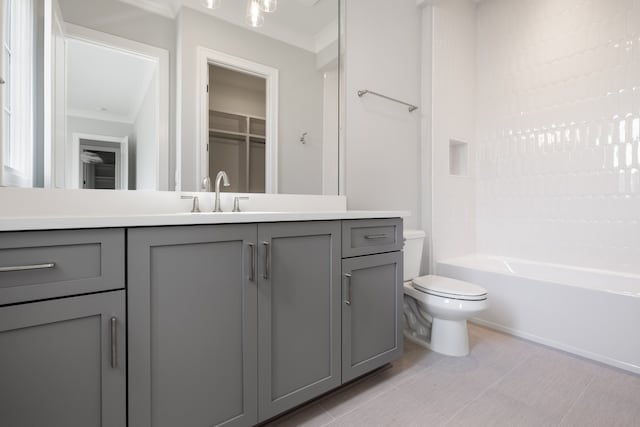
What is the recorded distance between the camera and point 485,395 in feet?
5.00

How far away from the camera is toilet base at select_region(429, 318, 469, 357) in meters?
1.94

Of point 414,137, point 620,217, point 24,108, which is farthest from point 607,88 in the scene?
point 24,108

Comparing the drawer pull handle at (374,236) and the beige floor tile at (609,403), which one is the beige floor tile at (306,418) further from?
the beige floor tile at (609,403)

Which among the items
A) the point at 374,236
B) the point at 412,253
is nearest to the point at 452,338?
the point at 412,253

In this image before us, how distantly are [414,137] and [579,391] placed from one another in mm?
1901

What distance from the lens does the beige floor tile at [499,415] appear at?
1325mm

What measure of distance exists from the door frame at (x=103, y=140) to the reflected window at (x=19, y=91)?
0.13 m

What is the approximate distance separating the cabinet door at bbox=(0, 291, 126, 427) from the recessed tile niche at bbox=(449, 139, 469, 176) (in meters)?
2.81

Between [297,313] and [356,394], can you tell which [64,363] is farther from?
[356,394]

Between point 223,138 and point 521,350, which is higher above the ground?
point 223,138

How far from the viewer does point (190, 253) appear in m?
1.01

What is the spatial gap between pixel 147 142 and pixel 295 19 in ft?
3.80

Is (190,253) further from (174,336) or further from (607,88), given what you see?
(607,88)

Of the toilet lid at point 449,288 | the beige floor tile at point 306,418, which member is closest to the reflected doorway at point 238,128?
the beige floor tile at point 306,418
